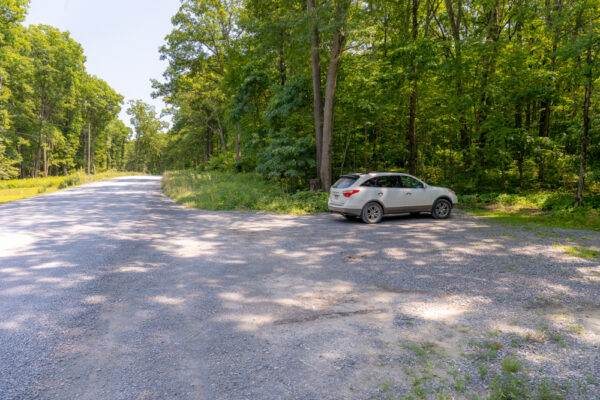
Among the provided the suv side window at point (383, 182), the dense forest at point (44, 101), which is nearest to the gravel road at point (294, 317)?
the suv side window at point (383, 182)

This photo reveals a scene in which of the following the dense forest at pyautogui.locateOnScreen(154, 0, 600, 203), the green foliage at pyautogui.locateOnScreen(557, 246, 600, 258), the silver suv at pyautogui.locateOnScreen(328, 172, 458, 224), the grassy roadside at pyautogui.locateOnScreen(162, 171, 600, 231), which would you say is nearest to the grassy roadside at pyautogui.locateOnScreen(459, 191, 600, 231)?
the grassy roadside at pyautogui.locateOnScreen(162, 171, 600, 231)

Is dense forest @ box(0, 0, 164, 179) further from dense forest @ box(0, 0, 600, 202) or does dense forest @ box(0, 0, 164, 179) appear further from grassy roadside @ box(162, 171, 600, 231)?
grassy roadside @ box(162, 171, 600, 231)

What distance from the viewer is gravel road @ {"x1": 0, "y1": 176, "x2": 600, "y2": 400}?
2693mm

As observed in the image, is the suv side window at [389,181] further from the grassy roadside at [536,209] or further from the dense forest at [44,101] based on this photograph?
the dense forest at [44,101]

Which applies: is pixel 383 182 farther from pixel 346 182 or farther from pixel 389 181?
pixel 346 182

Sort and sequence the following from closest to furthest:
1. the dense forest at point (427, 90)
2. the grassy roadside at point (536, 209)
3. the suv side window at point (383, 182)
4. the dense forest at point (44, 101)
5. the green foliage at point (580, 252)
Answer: the green foliage at point (580, 252), the grassy roadside at point (536, 209), the suv side window at point (383, 182), the dense forest at point (427, 90), the dense forest at point (44, 101)

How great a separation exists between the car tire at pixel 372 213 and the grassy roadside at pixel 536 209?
390cm

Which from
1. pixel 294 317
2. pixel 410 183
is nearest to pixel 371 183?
pixel 410 183

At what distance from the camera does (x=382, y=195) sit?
10438 mm

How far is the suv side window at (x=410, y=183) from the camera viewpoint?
1083 centimetres

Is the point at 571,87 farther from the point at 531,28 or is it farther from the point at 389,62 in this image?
the point at 389,62

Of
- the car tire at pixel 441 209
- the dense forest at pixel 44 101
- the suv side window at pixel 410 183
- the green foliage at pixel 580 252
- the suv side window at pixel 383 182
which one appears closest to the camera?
the green foliage at pixel 580 252

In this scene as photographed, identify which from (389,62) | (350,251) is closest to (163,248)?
(350,251)

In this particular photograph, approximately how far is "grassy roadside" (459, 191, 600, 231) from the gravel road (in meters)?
2.37
